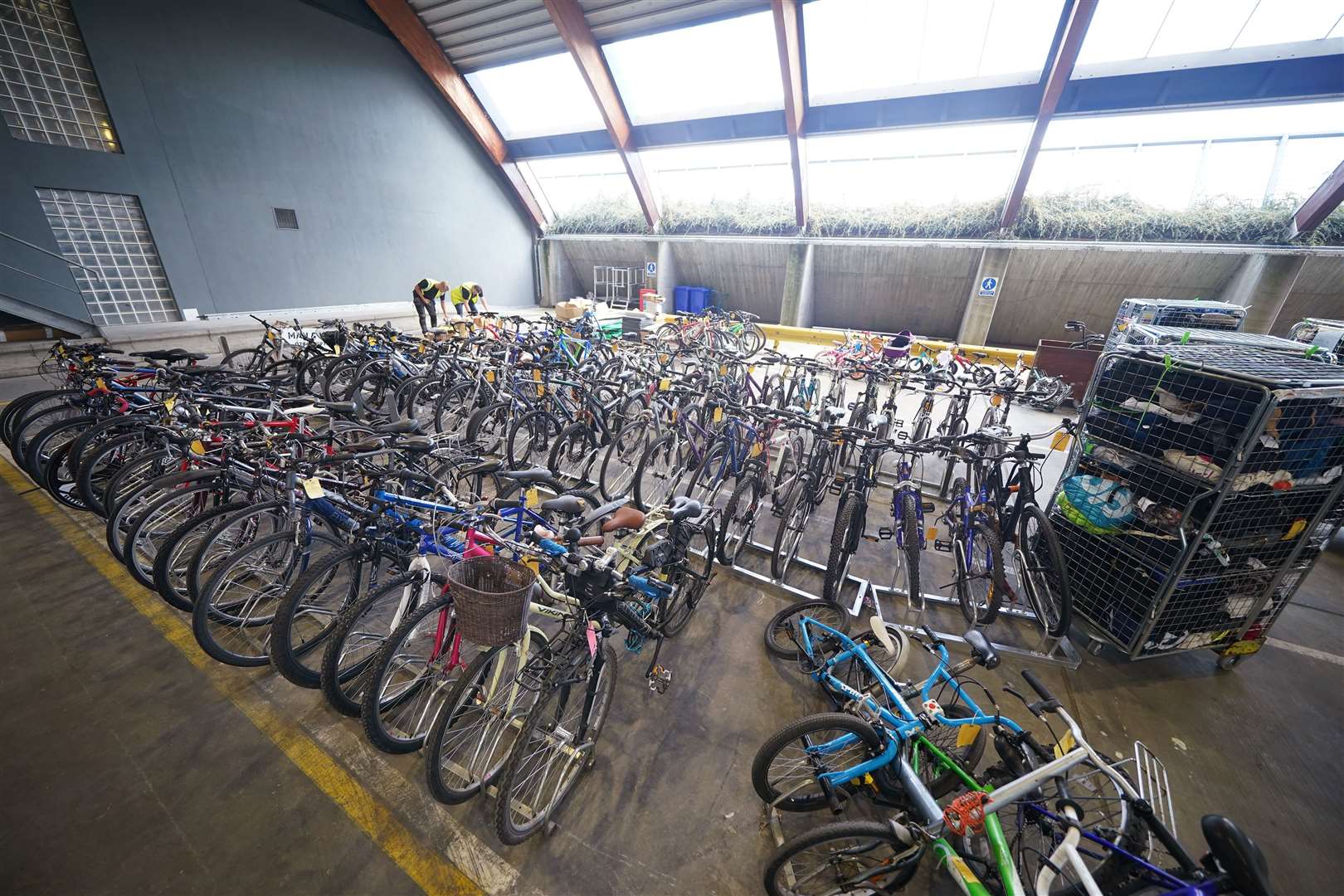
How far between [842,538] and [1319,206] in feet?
37.7

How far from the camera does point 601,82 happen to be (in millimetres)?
10070

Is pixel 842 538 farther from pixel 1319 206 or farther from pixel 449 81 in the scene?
pixel 449 81

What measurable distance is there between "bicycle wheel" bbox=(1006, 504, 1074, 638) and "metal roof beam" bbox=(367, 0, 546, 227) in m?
15.0

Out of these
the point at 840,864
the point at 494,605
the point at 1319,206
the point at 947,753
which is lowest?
the point at 840,864

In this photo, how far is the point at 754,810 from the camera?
1944mm

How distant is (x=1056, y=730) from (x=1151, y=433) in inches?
70.2

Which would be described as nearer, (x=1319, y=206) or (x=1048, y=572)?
(x=1048, y=572)

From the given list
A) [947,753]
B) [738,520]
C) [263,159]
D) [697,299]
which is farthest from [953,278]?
[263,159]

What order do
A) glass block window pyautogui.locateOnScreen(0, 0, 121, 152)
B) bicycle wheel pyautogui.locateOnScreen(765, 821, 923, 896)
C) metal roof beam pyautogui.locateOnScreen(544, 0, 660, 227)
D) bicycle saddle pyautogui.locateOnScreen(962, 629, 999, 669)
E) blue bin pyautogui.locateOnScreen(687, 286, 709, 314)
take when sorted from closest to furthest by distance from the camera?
bicycle wheel pyautogui.locateOnScreen(765, 821, 923, 896)
bicycle saddle pyautogui.locateOnScreen(962, 629, 999, 669)
glass block window pyautogui.locateOnScreen(0, 0, 121, 152)
metal roof beam pyautogui.locateOnScreen(544, 0, 660, 227)
blue bin pyautogui.locateOnScreen(687, 286, 709, 314)

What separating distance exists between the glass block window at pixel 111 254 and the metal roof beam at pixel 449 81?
21.6 ft

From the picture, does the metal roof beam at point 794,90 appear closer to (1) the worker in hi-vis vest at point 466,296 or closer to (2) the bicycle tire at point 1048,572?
(1) the worker in hi-vis vest at point 466,296

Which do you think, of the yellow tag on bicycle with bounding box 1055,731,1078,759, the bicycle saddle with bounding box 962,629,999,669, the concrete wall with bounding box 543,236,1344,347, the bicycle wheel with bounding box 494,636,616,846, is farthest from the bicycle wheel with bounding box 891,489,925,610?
the concrete wall with bounding box 543,236,1344,347

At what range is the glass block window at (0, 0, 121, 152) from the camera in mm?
6633

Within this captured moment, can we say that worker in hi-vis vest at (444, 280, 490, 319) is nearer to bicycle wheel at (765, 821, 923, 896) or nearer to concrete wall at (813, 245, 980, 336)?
concrete wall at (813, 245, 980, 336)
